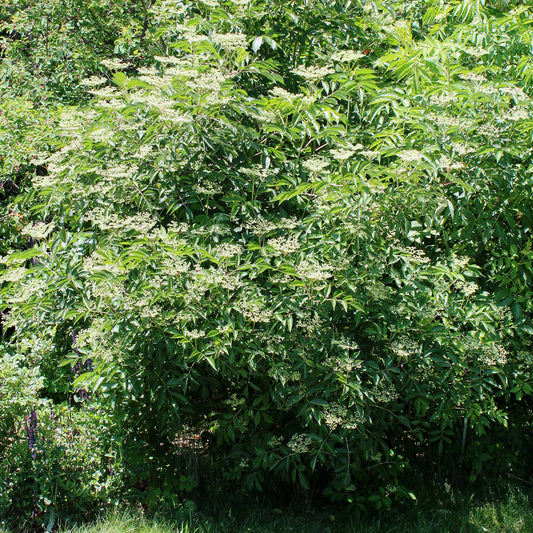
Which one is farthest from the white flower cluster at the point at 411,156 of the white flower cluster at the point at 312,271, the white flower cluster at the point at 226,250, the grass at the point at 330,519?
the grass at the point at 330,519

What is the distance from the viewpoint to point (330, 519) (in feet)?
10.3

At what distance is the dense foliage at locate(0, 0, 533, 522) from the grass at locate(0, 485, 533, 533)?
0.15m

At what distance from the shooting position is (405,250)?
276 centimetres

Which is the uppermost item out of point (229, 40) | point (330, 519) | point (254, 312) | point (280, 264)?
point (229, 40)

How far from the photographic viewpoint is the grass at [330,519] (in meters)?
2.83

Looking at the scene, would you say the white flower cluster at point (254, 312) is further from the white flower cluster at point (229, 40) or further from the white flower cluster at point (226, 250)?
the white flower cluster at point (229, 40)

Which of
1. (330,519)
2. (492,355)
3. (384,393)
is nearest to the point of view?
(384,393)

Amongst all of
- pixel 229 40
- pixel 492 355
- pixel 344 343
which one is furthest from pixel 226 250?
pixel 492 355

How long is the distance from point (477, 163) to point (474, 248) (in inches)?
21.6

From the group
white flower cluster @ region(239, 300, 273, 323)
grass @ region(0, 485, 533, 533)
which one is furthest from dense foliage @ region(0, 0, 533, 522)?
grass @ region(0, 485, 533, 533)

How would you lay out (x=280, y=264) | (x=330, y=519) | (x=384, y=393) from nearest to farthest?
(x=280, y=264) → (x=384, y=393) → (x=330, y=519)

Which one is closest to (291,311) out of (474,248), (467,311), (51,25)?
(467,311)

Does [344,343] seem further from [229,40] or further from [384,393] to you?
[229,40]

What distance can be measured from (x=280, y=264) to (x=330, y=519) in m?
1.55
